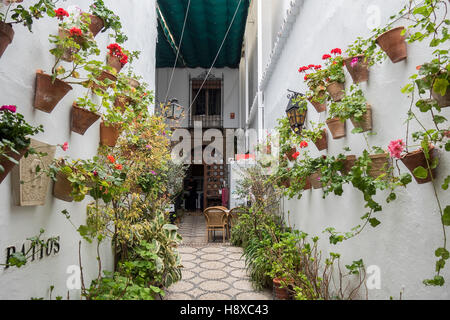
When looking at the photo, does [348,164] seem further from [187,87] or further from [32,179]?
[187,87]

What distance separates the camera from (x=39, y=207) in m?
1.95

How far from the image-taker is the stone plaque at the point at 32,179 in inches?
66.3

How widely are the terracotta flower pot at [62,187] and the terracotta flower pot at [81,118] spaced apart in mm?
518

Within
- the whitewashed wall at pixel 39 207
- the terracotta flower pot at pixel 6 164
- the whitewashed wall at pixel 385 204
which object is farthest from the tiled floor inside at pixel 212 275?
the terracotta flower pot at pixel 6 164

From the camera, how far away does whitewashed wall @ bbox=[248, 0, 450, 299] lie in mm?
1604

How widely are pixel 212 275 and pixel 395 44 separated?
3752 millimetres

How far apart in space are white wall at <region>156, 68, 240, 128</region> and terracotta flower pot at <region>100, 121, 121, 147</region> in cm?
896

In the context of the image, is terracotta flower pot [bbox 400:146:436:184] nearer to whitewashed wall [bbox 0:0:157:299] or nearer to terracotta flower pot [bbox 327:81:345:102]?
terracotta flower pot [bbox 327:81:345:102]

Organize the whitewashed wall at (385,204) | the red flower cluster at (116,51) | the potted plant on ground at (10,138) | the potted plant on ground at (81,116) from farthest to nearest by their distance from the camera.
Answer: the red flower cluster at (116,51)
the potted plant on ground at (81,116)
the whitewashed wall at (385,204)
the potted plant on ground at (10,138)

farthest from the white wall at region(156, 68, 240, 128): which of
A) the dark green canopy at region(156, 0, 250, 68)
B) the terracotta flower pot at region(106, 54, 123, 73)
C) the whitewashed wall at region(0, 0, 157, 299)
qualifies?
the whitewashed wall at region(0, 0, 157, 299)

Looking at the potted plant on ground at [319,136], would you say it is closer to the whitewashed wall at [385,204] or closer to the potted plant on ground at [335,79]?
the whitewashed wall at [385,204]

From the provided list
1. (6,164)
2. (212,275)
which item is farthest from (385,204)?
(212,275)
